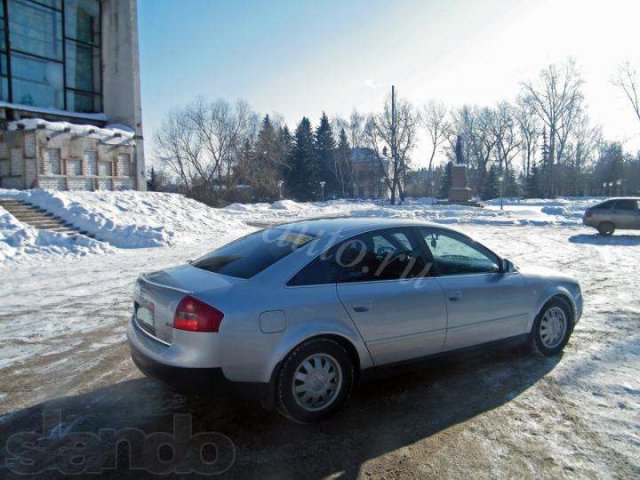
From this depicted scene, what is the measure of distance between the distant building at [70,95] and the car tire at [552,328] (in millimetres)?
22114

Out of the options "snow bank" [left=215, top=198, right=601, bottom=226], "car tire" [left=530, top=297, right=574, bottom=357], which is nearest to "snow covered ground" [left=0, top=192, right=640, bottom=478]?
"car tire" [left=530, top=297, right=574, bottom=357]

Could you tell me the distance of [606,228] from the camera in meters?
18.6

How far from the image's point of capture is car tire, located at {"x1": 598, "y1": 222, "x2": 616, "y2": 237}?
18.5 meters

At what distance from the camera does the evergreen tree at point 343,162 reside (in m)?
72.6

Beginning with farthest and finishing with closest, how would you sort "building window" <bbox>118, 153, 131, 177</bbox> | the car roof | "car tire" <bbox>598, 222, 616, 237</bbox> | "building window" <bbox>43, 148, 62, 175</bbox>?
"building window" <bbox>118, 153, 131, 177</bbox>, "building window" <bbox>43, 148, 62, 175</bbox>, "car tire" <bbox>598, 222, 616, 237</bbox>, the car roof

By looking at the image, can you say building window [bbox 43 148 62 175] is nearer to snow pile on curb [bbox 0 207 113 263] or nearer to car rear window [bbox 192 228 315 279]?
snow pile on curb [bbox 0 207 113 263]

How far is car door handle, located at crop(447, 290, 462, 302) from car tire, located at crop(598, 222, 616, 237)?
17.9 metres

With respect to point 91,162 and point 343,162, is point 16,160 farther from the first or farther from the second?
point 343,162

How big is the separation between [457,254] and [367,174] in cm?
7677

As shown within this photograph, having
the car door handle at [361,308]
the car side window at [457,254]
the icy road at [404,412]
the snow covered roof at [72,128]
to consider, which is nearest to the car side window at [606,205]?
the icy road at [404,412]

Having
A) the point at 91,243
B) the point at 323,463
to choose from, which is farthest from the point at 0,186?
the point at 323,463

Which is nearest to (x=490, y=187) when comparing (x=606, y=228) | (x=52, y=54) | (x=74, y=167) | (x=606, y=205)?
(x=606, y=205)

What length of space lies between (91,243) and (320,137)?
64.4 metres

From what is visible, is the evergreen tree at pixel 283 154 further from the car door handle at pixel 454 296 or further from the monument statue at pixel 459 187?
the car door handle at pixel 454 296
